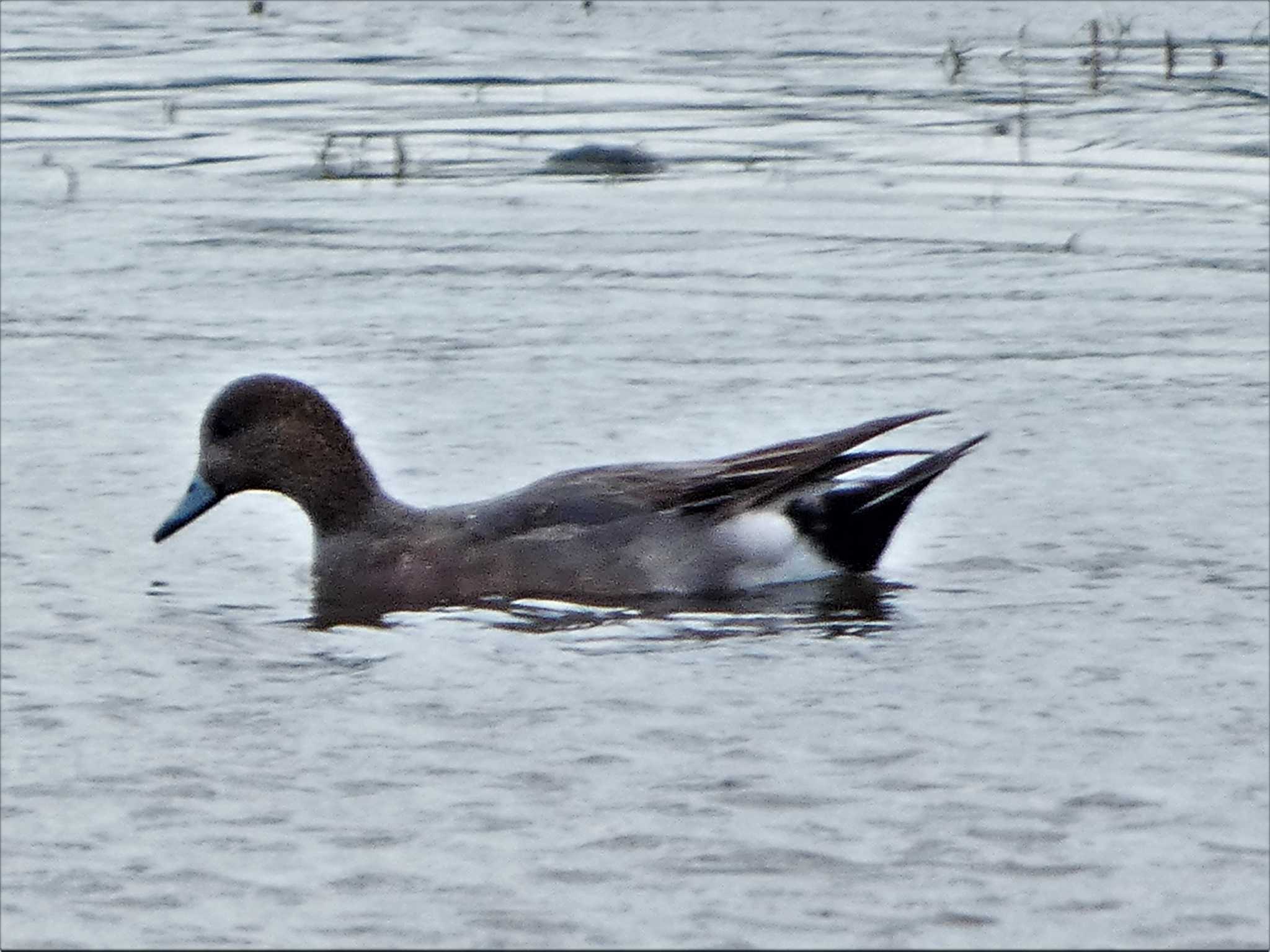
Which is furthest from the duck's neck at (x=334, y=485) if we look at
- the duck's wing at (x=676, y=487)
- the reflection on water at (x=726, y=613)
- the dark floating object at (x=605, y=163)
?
the dark floating object at (x=605, y=163)

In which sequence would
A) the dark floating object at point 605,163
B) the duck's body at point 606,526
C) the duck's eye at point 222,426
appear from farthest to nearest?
the dark floating object at point 605,163 < the duck's eye at point 222,426 < the duck's body at point 606,526

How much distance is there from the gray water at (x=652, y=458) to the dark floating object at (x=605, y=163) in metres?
0.18

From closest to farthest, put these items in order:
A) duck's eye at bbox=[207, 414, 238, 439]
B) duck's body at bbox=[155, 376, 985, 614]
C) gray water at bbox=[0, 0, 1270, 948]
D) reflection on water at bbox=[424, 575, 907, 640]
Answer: gray water at bbox=[0, 0, 1270, 948] → reflection on water at bbox=[424, 575, 907, 640] → duck's body at bbox=[155, 376, 985, 614] → duck's eye at bbox=[207, 414, 238, 439]

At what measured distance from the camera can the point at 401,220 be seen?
13.6 meters

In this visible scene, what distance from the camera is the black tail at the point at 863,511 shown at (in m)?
8.28

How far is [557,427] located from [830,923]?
15.3 feet

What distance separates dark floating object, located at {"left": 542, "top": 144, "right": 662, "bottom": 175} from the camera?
47.8ft

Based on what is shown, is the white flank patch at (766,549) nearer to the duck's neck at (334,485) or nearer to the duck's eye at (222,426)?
the duck's neck at (334,485)

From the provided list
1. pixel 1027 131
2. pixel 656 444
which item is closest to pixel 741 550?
pixel 656 444

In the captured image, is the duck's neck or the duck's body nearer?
the duck's body

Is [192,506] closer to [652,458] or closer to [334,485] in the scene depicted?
[334,485]

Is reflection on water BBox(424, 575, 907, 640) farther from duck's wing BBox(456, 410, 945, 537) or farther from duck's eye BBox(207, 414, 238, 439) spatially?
duck's eye BBox(207, 414, 238, 439)

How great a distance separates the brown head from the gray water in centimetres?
26

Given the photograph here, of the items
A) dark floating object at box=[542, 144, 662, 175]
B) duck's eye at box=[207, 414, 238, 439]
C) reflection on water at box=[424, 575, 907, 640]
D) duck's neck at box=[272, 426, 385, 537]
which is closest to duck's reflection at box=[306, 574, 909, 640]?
reflection on water at box=[424, 575, 907, 640]
